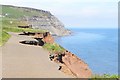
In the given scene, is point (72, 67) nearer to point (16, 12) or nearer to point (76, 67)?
point (76, 67)

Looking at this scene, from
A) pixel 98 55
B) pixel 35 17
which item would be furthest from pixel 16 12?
pixel 98 55

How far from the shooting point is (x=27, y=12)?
18350cm

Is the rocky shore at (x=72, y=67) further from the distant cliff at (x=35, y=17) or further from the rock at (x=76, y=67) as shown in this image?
the distant cliff at (x=35, y=17)

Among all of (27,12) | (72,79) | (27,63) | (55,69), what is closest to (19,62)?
(27,63)

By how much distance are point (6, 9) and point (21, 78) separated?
517 feet

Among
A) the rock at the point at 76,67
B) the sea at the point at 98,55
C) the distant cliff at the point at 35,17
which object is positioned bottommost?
the sea at the point at 98,55

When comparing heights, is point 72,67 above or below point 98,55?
above

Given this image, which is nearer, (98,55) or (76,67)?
(76,67)

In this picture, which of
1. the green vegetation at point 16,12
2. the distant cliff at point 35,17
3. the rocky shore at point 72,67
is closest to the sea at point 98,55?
the rocky shore at point 72,67

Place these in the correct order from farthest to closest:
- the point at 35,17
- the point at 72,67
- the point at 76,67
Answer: the point at 35,17 < the point at 76,67 < the point at 72,67

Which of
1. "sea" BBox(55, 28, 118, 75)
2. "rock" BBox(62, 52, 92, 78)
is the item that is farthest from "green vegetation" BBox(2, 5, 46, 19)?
"rock" BBox(62, 52, 92, 78)

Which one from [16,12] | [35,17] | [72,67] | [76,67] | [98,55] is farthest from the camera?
[35,17]

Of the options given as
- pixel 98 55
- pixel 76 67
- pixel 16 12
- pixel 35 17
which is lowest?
pixel 98 55

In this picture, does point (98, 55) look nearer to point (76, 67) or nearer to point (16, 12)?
point (76, 67)
